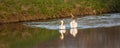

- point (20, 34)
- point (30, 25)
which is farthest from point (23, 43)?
point (30, 25)

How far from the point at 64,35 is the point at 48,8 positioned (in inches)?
748

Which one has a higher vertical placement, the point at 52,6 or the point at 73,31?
the point at 73,31

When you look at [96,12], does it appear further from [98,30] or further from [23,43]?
[23,43]

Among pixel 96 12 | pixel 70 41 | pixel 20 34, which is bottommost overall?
pixel 96 12

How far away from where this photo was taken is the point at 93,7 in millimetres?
56969

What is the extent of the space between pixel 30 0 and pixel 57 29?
607 inches

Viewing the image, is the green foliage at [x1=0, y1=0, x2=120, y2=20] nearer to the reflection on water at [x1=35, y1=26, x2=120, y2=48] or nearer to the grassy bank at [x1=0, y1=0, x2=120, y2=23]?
the grassy bank at [x1=0, y1=0, x2=120, y2=23]

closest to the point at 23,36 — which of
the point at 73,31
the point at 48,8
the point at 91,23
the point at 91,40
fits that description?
the point at 73,31

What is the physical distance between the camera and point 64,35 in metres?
36.4

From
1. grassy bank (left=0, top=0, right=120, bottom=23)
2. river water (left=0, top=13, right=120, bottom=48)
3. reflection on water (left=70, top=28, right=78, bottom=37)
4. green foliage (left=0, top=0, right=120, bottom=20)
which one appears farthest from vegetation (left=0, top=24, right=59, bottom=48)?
green foliage (left=0, top=0, right=120, bottom=20)

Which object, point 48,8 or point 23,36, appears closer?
point 23,36

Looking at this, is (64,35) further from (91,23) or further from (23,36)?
(91,23)

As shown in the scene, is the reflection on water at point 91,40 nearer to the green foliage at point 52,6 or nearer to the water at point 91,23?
the water at point 91,23

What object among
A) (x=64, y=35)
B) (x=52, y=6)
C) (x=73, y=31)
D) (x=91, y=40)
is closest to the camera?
(x=91, y=40)
